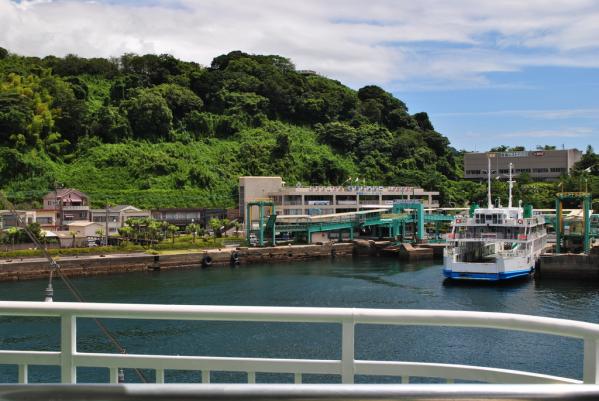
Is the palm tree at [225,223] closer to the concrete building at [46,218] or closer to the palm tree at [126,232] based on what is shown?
the palm tree at [126,232]

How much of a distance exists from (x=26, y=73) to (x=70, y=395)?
79.3 metres

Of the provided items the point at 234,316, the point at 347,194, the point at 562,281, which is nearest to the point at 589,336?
the point at 234,316

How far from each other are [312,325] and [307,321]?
19.8 m

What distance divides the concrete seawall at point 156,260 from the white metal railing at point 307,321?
36.6 metres

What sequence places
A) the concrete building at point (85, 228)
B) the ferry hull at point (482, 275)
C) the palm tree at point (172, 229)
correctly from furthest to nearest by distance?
1. the palm tree at point (172, 229)
2. the concrete building at point (85, 228)
3. the ferry hull at point (482, 275)

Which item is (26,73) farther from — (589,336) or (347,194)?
(589,336)

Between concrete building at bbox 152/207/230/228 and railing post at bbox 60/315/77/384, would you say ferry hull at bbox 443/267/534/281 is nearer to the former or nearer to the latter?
concrete building at bbox 152/207/230/228

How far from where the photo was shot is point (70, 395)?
1789 mm

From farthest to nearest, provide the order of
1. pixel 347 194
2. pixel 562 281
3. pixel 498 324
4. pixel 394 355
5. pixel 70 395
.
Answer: pixel 347 194 < pixel 562 281 < pixel 394 355 < pixel 498 324 < pixel 70 395

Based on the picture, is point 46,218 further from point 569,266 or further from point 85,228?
point 569,266

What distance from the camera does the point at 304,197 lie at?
60.4 m

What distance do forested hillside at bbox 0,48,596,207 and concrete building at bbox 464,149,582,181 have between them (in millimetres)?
2889

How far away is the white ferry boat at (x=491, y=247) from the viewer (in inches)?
1315

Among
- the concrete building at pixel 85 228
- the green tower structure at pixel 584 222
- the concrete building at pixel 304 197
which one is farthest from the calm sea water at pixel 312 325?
the concrete building at pixel 304 197
